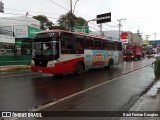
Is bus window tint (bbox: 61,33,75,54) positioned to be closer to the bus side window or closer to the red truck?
the bus side window

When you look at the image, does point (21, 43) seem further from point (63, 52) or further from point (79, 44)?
point (63, 52)

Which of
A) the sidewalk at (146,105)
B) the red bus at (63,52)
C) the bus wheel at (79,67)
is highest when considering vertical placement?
the red bus at (63,52)

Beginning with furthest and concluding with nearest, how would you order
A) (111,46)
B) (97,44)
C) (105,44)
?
(111,46) → (105,44) → (97,44)

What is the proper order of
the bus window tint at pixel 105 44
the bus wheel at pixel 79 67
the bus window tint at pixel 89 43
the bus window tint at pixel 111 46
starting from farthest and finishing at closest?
the bus window tint at pixel 111 46 < the bus window tint at pixel 105 44 < the bus window tint at pixel 89 43 < the bus wheel at pixel 79 67

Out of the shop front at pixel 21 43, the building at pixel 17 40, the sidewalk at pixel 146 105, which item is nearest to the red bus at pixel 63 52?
the sidewalk at pixel 146 105

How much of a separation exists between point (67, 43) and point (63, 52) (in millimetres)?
892

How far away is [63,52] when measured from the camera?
1544 cm

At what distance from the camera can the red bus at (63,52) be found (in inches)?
587

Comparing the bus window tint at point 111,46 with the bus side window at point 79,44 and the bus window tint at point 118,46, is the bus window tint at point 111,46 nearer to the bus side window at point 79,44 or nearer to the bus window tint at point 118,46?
the bus window tint at point 118,46

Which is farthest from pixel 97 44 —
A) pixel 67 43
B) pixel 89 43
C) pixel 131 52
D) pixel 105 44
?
pixel 131 52

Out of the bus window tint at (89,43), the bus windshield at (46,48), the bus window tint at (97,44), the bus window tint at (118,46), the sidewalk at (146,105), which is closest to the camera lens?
the sidewalk at (146,105)

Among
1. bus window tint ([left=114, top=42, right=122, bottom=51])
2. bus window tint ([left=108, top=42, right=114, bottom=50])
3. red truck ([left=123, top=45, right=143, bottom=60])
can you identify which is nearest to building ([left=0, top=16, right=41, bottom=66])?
bus window tint ([left=114, top=42, right=122, bottom=51])

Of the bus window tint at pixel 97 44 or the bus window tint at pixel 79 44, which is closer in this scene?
the bus window tint at pixel 79 44

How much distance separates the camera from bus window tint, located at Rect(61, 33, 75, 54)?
15.5 meters
